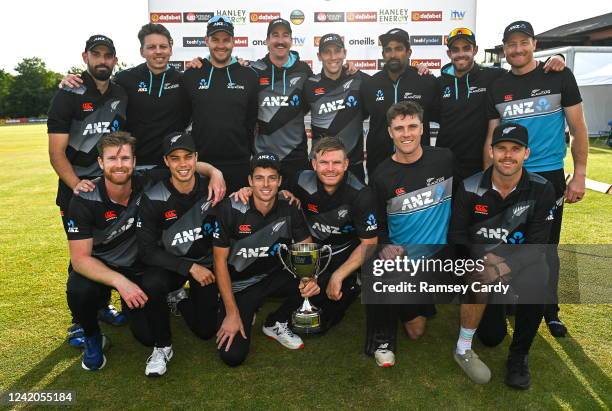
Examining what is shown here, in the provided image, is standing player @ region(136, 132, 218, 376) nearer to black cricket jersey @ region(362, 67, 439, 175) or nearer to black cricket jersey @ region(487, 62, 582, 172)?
black cricket jersey @ region(362, 67, 439, 175)

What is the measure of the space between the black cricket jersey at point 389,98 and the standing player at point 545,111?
63 cm

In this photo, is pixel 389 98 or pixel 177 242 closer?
pixel 177 242

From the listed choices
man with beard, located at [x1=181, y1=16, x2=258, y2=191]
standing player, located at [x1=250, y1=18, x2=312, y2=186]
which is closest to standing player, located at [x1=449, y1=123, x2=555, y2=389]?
standing player, located at [x1=250, y1=18, x2=312, y2=186]

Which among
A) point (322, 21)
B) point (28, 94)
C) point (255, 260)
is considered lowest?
point (255, 260)

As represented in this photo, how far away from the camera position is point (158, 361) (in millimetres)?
3238

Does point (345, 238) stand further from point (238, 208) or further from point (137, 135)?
point (137, 135)

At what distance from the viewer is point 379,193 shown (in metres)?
3.64

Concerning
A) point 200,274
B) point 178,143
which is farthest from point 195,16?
point 200,274

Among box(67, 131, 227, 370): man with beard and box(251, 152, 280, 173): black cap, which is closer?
box(67, 131, 227, 370): man with beard

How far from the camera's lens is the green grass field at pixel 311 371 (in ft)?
9.49

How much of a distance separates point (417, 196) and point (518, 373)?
1320mm

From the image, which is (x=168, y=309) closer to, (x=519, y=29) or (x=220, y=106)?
(x=220, y=106)

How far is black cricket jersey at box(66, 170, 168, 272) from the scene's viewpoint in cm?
334

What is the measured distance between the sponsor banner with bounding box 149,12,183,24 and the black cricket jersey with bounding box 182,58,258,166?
2.34 m
